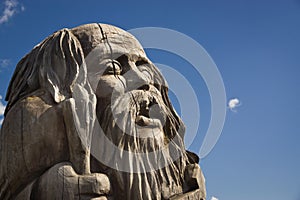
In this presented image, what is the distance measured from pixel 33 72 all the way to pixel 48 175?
1334 millimetres

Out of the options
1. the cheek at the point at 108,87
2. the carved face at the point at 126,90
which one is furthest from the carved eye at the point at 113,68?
the cheek at the point at 108,87

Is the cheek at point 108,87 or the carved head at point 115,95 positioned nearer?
the carved head at point 115,95

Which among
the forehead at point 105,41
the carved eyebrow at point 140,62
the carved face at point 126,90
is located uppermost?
the forehead at point 105,41

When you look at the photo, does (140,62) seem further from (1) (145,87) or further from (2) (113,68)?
(2) (113,68)

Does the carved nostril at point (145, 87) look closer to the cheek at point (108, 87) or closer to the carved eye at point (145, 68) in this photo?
the carved eye at point (145, 68)

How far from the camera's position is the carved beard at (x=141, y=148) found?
15.4 feet

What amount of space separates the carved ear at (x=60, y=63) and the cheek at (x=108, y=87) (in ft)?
1.04

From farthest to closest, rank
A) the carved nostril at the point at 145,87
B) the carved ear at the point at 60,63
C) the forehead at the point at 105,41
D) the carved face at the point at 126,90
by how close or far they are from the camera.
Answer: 1. the carved nostril at the point at 145,87
2. the forehead at the point at 105,41
3. the carved face at the point at 126,90
4. the carved ear at the point at 60,63

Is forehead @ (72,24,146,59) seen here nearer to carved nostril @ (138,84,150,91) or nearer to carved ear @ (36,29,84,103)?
carved ear @ (36,29,84,103)

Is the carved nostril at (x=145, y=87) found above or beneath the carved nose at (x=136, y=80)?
beneath

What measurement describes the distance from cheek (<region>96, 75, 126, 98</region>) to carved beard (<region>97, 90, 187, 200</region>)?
0.26 feet

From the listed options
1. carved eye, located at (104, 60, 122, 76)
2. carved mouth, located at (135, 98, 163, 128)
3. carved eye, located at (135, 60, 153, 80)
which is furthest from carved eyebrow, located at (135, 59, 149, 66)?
carved mouth, located at (135, 98, 163, 128)

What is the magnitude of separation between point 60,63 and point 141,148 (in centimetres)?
137

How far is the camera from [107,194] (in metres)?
4.53
